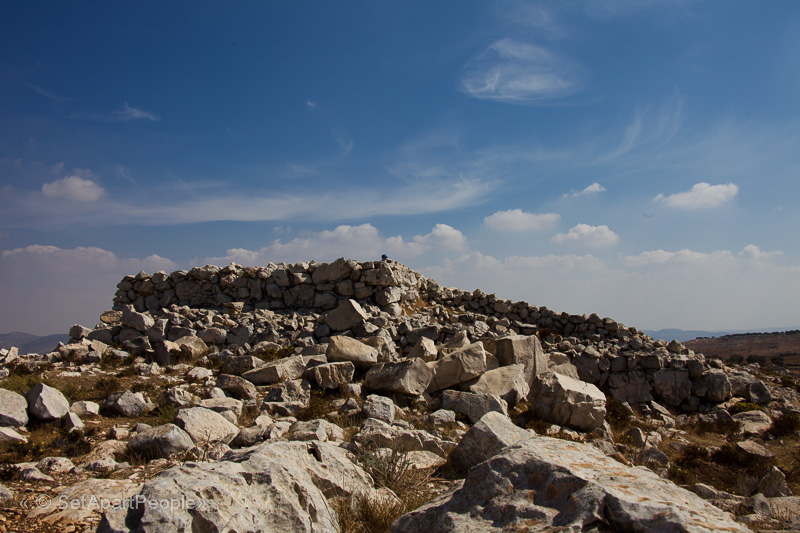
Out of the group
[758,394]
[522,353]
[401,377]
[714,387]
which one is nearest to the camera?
[401,377]

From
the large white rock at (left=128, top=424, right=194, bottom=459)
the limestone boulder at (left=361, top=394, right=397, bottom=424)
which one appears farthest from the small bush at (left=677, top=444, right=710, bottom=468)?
the large white rock at (left=128, top=424, right=194, bottom=459)

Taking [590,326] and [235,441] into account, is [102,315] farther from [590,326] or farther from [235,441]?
[590,326]

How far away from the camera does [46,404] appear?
6930 mm

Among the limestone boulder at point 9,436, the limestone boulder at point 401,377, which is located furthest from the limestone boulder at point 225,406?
the limestone boulder at point 401,377

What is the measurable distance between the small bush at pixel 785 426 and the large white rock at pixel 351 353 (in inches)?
420

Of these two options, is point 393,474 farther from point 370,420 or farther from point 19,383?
point 19,383

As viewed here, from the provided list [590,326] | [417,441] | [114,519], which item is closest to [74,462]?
[114,519]

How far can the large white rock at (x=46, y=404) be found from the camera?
6867 millimetres

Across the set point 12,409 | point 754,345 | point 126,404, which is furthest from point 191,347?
point 754,345

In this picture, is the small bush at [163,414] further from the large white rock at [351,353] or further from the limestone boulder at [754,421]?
the limestone boulder at [754,421]

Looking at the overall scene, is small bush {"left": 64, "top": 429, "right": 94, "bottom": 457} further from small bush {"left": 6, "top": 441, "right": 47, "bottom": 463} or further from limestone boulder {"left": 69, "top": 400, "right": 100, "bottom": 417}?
limestone boulder {"left": 69, "top": 400, "right": 100, "bottom": 417}

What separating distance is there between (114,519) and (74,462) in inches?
156

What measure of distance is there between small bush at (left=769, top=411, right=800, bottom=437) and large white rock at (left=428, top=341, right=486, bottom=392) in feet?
27.1

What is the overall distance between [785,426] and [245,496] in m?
14.4
